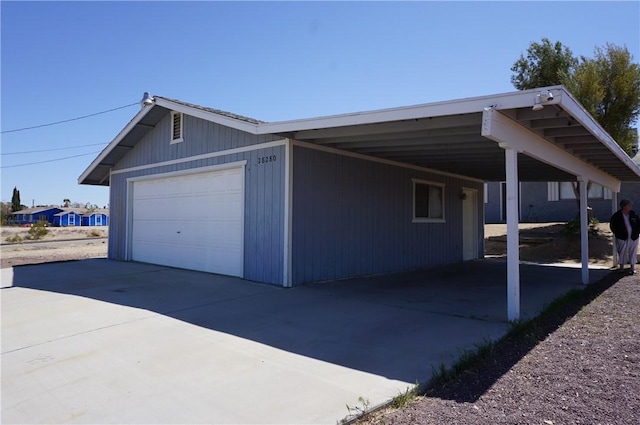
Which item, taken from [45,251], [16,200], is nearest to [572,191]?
[45,251]

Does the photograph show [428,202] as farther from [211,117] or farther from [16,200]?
[16,200]

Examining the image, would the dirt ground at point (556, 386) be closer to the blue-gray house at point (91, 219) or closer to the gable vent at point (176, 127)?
the gable vent at point (176, 127)

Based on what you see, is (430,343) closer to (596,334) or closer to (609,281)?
(596,334)

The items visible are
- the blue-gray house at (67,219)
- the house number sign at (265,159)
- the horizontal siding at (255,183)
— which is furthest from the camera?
the blue-gray house at (67,219)

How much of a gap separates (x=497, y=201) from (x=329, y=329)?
21.2 metres

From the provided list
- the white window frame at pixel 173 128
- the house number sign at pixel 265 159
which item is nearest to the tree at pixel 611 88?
the house number sign at pixel 265 159

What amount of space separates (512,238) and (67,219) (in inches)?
2474

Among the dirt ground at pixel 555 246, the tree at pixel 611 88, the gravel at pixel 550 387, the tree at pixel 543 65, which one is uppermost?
the tree at pixel 543 65

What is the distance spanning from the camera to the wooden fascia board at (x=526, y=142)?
15.8 feet

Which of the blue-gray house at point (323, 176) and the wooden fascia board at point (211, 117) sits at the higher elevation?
the wooden fascia board at point (211, 117)

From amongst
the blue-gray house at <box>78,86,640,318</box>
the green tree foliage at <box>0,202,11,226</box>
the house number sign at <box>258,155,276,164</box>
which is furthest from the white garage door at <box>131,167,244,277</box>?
the green tree foliage at <box>0,202,11,226</box>

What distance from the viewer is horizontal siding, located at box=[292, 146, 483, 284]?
26.0ft

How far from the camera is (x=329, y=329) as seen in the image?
198 inches

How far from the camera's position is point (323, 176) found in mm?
8297
